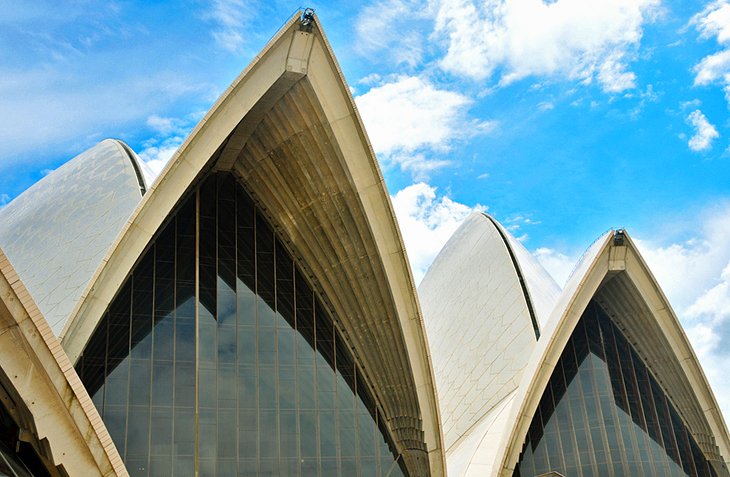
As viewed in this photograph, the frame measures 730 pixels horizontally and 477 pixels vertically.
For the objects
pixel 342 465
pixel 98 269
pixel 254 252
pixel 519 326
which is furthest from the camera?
pixel 519 326

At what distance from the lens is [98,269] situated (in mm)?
20203

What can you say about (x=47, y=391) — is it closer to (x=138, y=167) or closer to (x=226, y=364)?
(x=226, y=364)

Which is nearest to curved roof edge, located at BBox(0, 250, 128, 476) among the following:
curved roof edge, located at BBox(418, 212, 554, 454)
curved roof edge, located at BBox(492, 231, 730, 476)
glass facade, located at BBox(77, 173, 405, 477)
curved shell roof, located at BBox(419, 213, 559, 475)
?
glass facade, located at BBox(77, 173, 405, 477)

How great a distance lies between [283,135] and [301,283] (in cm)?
430

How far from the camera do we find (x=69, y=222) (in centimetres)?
2431

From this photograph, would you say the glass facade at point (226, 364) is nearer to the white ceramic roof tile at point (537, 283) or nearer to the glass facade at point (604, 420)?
the glass facade at point (604, 420)

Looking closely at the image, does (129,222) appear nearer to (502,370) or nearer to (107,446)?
(107,446)

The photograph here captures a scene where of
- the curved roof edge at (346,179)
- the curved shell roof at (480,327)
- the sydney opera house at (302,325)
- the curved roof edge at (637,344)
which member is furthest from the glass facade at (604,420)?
the curved roof edge at (346,179)

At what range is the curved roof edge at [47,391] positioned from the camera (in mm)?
12633

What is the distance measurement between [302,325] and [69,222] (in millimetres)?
7237

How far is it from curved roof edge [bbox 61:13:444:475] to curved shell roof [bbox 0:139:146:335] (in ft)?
3.28

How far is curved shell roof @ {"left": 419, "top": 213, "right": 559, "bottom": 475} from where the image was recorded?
91.6 ft

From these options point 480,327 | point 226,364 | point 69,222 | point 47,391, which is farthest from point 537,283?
point 47,391

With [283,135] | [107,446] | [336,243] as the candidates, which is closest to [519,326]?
[336,243]
